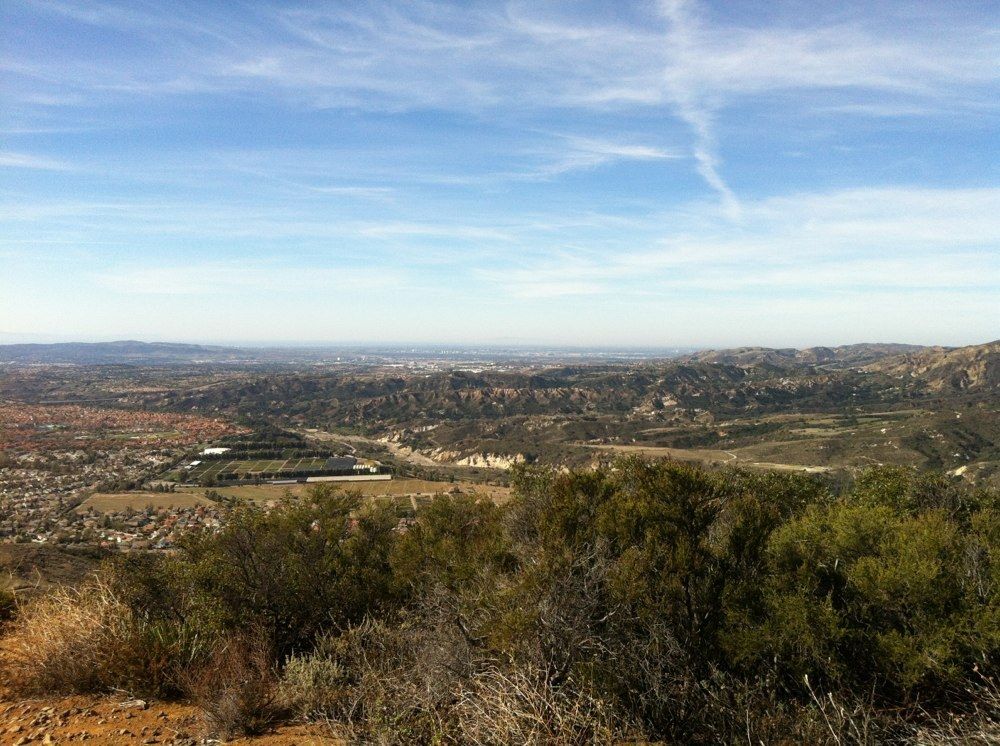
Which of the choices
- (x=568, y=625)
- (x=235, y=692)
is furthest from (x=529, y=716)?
(x=235, y=692)

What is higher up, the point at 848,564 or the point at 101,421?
the point at 848,564

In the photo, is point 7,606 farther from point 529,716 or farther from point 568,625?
point 529,716

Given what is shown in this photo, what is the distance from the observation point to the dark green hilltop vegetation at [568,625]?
704 centimetres

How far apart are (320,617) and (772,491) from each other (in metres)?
19.4

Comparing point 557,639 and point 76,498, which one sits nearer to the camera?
point 557,639

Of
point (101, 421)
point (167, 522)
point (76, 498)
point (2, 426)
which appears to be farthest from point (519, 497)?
point (101, 421)

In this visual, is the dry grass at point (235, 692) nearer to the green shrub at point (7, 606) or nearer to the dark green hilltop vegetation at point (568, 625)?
A: the dark green hilltop vegetation at point (568, 625)

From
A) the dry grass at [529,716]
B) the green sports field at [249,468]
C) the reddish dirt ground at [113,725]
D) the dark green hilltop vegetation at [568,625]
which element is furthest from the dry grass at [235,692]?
the green sports field at [249,468]

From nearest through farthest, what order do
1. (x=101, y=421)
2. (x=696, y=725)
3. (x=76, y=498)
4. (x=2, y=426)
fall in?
(x=696, y=725)
(x=76, y=498)
(x=2, y=426)
(x=101, y=421)

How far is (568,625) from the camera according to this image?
25.6 ft

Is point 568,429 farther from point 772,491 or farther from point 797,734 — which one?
point 797,734

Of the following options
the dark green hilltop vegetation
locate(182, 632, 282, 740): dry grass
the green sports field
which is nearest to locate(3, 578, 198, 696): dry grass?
the dark green hilltop vegetation

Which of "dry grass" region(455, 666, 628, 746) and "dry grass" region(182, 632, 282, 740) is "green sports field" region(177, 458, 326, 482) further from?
"dry grass" region(455, 666, 628, 746)

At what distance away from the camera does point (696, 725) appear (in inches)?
282
